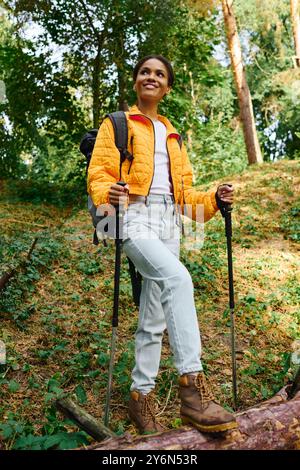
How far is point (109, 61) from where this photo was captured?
11.2 m

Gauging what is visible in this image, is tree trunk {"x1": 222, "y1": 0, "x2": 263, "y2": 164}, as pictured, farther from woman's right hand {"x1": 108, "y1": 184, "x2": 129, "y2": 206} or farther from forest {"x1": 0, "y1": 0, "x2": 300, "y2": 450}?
woman's right hand {"x1": 108, "y1": 184, "x2": 129, "y2": 206}

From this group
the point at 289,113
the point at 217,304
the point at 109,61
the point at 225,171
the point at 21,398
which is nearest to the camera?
the point at 21,398

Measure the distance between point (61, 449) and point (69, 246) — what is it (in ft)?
17.1

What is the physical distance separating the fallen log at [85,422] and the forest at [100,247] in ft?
0.13

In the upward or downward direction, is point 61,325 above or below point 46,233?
below

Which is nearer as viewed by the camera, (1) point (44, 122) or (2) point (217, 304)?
(2) point (217, 304)

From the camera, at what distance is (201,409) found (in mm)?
2723

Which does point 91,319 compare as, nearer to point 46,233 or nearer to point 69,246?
point 69,246

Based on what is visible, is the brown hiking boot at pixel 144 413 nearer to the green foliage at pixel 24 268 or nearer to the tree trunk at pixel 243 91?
the green foliage at pixel 24 268

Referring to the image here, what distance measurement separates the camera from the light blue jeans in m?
2.88

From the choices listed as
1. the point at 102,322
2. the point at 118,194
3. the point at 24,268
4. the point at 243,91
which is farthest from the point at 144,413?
the point at 243,91

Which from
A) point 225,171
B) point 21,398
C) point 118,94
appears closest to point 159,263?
point 21,398

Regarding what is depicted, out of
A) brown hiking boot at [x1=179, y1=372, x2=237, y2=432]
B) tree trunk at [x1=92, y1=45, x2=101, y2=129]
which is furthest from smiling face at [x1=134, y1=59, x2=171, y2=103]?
tree trunk at [x1=92, y1=45, x2=101, y2=129]

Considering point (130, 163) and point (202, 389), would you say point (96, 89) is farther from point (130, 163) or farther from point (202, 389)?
point (202, 389)
